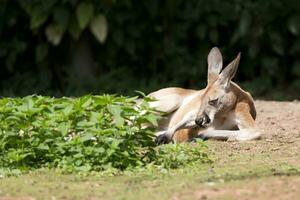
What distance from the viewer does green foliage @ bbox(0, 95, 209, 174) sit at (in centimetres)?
676

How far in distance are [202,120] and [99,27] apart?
5.04 meters

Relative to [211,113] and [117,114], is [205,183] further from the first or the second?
[211,113]

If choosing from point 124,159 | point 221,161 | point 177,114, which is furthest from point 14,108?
point 177,114

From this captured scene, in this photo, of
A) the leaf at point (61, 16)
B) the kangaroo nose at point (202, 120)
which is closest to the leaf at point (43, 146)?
the kangaroo nose at point (202, 120)

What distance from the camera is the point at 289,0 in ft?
44.6

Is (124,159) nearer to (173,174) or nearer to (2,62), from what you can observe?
(173,174)

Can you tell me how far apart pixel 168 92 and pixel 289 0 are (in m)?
5.17

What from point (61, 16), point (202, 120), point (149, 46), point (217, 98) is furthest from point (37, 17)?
point (202, 120)

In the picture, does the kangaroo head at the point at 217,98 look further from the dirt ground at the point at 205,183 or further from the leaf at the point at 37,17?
the leaf at the point at 37,17

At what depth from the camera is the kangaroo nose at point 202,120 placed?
8406 millimetres

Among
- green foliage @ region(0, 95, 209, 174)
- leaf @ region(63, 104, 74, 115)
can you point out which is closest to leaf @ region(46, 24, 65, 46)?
green foliage @ region(0, 95, 209, 174)

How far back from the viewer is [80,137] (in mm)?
6820

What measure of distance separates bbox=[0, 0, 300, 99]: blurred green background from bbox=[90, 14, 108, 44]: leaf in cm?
1

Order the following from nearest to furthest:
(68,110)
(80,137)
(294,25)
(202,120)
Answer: (80,137), (68,110), (202,120), (294,25)
